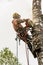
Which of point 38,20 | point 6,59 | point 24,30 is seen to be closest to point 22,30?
point 24,30

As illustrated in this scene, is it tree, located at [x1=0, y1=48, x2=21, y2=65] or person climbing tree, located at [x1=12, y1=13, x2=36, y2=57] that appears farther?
tree, located at [x1=0, y1=48, x2=21, y2=65]

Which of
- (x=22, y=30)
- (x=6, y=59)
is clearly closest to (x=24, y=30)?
(x=22, y=30)

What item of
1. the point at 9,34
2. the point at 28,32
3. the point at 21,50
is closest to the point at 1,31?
the point at 9,34

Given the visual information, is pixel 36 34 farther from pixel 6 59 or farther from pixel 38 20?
pixel 6 59

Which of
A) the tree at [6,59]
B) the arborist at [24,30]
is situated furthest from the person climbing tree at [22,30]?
the tree at [6,59]

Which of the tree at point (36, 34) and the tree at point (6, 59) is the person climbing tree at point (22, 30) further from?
the tree at point (6, 59)

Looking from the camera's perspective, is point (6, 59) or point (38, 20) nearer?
point (38, 20)

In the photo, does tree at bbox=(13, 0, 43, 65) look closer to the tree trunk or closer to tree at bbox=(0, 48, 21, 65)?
the tree trunk

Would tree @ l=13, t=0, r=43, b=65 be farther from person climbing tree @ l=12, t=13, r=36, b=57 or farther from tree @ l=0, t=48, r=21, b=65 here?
tree @ l=0, t=48, r=21, b=65

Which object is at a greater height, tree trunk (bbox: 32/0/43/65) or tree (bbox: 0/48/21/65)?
tree trunk (bbox: 32/0/43/65)

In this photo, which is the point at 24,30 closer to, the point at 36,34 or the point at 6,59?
the point at 36,34

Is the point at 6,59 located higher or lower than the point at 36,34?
lower

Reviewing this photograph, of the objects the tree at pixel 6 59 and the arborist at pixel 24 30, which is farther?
the tree at pixel 6 59

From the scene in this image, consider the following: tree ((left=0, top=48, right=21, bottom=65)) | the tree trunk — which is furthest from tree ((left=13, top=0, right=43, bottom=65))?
tree ((left=0, top=48, right=21, bottom=65))
